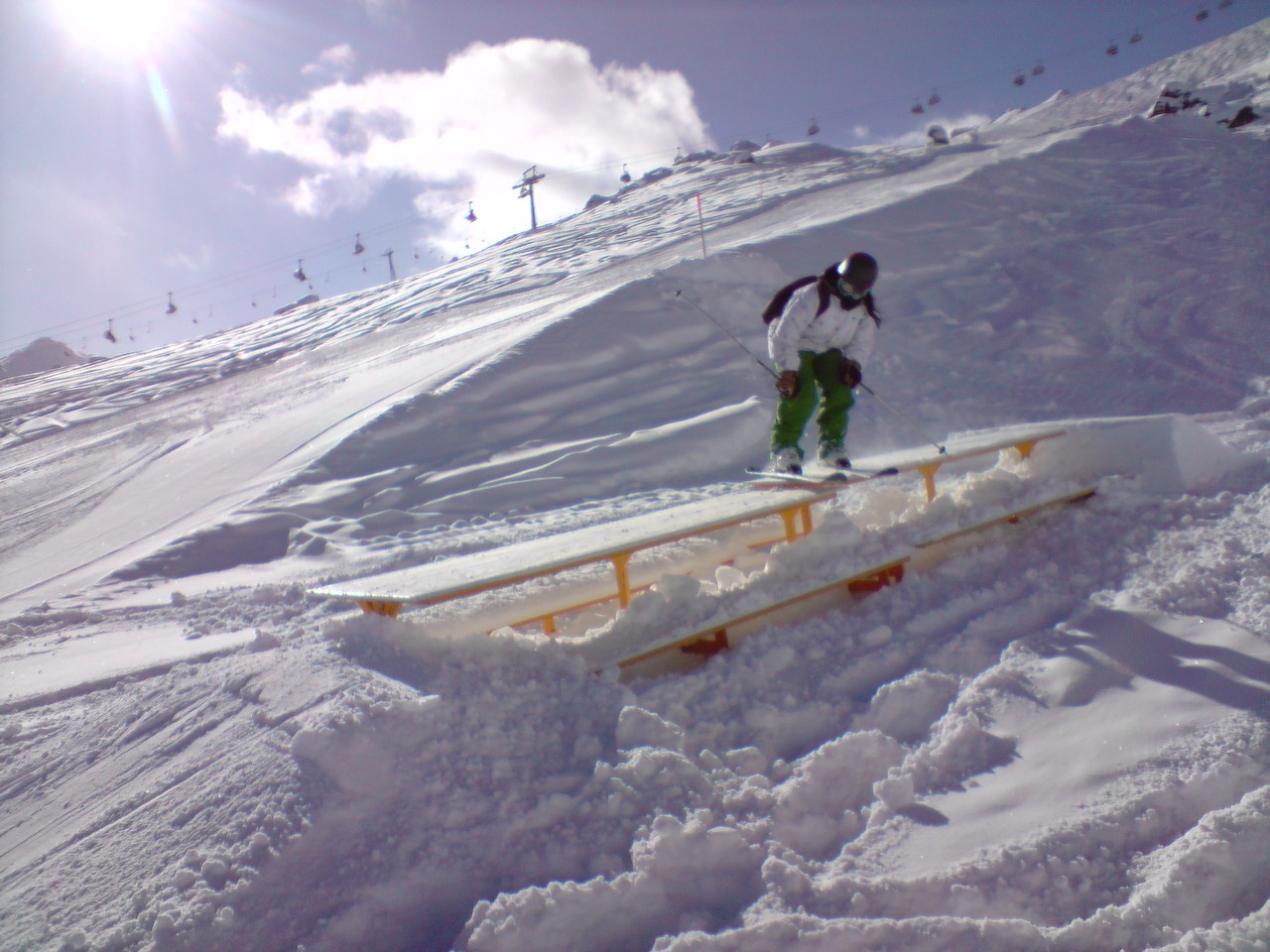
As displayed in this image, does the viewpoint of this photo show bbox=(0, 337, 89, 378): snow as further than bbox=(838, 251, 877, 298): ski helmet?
Yes

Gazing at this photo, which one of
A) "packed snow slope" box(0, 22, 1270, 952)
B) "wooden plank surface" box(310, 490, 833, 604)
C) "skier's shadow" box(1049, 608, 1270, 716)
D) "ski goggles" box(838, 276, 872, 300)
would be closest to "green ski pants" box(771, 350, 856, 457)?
"ski goggles" box(838, 276, 872, 300)

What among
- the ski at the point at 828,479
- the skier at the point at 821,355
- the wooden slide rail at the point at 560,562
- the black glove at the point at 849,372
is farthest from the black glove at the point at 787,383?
the wooden slide rail at the point at 560,562

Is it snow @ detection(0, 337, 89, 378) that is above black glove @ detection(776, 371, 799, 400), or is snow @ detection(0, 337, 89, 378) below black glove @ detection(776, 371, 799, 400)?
above

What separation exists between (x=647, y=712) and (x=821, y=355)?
2.74m

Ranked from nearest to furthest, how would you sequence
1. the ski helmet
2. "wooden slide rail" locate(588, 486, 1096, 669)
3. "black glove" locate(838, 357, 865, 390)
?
"wooden slide rail" locate(588, 486, 1096, 669) < the ski helmet < "black glove" locate(838, 357, 865, 390)

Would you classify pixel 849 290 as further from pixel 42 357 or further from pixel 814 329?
pixel 42 357

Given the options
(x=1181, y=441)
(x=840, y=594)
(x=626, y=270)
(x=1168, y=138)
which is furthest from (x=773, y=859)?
(x=1168, y=138)

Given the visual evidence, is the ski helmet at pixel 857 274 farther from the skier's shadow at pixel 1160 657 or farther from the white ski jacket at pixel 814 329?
the skier's shadow at pixel 1160 657

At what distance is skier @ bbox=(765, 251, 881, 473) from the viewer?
426 centimetres

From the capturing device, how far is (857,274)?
4.08 m

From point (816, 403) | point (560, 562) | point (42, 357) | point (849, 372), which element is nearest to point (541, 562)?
point (560, 562)

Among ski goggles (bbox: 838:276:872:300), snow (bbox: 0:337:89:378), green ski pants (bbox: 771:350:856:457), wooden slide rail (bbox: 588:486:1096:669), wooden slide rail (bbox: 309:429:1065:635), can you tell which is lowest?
wooden slide rail (bbox: 588:486:1096:669)

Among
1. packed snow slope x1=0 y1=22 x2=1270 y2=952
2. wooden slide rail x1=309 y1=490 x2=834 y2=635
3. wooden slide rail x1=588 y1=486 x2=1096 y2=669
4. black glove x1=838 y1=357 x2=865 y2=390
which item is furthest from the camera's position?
black glove x1=838 y1=357 x2=865 y2=390

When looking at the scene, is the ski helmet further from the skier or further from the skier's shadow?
the skier's shadow
